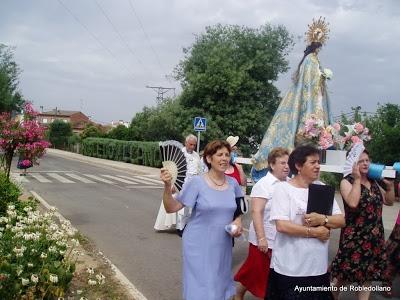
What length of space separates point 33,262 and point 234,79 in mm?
20706

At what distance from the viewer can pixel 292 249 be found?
3455 mm

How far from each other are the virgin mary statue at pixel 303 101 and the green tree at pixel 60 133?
57.8 m

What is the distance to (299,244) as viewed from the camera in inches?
135

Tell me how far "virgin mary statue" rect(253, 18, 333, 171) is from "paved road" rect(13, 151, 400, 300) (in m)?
1.97

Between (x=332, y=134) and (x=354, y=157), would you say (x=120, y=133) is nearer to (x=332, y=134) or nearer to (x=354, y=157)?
(x=332, y=134)

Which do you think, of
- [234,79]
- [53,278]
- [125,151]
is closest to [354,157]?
[53,278]

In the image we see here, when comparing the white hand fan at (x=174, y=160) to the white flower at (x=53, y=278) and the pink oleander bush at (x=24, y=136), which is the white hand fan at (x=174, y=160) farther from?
the pink oleander bush at (x=24, y=136)

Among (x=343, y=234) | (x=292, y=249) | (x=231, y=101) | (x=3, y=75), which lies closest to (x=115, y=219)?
(x=343, y=234)

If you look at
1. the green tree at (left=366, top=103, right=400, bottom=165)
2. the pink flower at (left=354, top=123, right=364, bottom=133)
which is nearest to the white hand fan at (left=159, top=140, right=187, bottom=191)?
the pink flower at (left=354, top=123, right=364, bottom=133)

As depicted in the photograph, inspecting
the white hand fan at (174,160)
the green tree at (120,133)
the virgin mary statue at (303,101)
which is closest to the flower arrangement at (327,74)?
the virgin mary statue at (303,101)

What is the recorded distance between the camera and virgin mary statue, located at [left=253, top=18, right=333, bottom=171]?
6.09 meters

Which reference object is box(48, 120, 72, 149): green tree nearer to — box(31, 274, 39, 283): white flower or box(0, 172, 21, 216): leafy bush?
box(0, 172, 21, 216): leafy bush

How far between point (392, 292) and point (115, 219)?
6.31 meters

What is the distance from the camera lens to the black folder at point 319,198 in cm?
343
